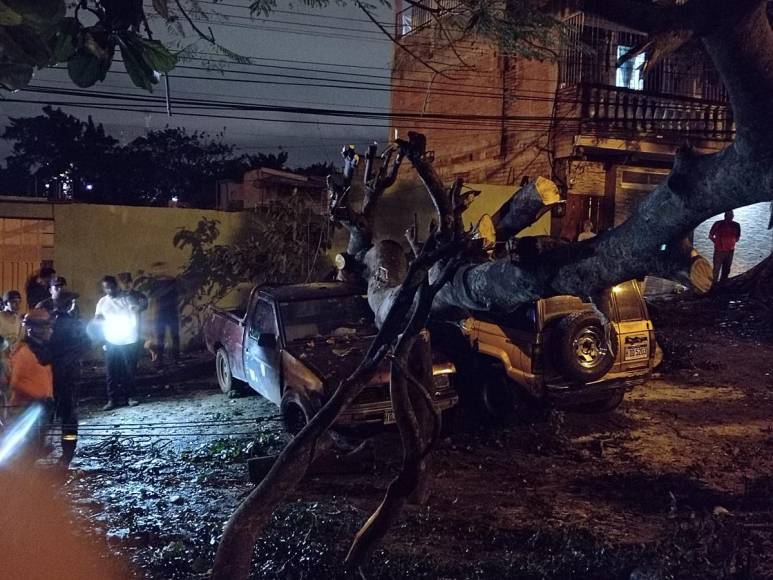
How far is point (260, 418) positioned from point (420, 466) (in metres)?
6.36

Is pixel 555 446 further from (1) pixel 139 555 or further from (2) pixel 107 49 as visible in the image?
(2) pixel 107 49

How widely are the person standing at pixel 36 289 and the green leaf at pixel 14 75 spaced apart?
9837 mm

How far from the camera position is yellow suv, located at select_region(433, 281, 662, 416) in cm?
823

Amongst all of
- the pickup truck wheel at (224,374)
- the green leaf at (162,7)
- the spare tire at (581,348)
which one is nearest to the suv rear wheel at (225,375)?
the pickup truck wheel at (224,374)

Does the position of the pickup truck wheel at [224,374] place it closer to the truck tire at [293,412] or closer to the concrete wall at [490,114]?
the truck tire at [293,412]

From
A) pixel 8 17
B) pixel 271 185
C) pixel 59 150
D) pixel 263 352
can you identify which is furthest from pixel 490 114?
pixel 59 150

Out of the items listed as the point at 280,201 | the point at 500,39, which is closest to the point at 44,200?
the point at 280,201

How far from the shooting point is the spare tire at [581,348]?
26.7 feet

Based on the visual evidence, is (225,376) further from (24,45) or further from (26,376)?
(24,45)

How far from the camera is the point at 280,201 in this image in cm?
1442

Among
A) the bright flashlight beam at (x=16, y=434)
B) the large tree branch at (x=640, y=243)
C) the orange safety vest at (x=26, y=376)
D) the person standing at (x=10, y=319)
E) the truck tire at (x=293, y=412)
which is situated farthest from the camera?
the person standing at (x=10, y=319)

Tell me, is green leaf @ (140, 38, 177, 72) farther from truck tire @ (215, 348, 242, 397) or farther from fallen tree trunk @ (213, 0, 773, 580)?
truck tire @ (215, 348, 242, 397)

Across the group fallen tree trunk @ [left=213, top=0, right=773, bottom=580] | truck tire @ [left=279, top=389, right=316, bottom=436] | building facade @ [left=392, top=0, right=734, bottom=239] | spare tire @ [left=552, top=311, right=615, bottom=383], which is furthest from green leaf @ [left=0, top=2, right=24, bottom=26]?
building facade @ [left=392, top=0, right=734, bottom=239]

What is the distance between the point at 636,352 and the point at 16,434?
22.8 feet
